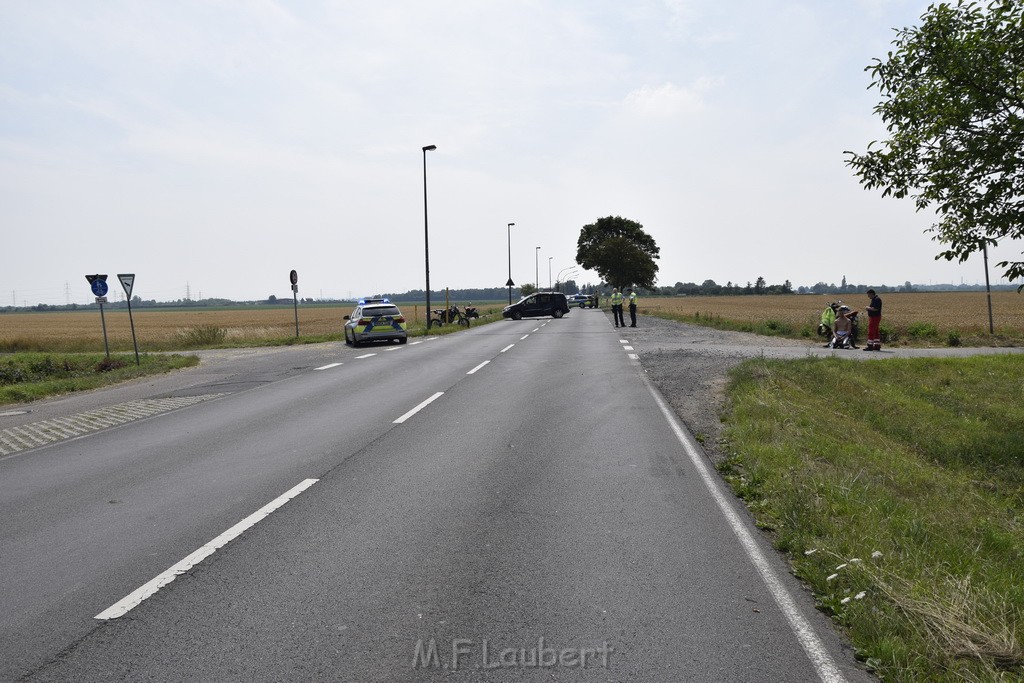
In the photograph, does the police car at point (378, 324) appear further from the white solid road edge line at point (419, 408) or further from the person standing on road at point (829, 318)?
the person standing on road at point (829, 318)

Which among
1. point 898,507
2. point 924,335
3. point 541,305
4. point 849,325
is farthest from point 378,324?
point 541,305

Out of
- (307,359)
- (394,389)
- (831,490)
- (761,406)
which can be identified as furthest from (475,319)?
(831,490)

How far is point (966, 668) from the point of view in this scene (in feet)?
10.6

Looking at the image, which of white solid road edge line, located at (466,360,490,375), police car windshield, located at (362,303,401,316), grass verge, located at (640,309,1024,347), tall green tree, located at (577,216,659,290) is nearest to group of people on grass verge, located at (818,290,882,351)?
grass verge, located at (640,309,1024,347)

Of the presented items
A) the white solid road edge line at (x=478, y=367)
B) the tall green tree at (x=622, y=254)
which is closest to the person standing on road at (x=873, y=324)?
the white solid road edge line at (x=478, y=367)

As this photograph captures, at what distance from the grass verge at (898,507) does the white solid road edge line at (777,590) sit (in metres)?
0.17

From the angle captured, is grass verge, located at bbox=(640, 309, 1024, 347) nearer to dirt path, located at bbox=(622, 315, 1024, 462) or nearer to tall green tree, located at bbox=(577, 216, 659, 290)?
dirt path, located at bbox=(622, 315, 1024, 462)

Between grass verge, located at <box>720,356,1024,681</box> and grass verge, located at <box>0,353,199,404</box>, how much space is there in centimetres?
1421

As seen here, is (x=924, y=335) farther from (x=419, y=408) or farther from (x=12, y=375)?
(x=12, y=375)

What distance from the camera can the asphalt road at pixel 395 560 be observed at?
351cm

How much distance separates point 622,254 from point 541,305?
30.4 metres

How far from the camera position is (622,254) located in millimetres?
80875

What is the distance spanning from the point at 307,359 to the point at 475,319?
27.6 m

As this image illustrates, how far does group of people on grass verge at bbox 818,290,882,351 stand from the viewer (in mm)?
19797
